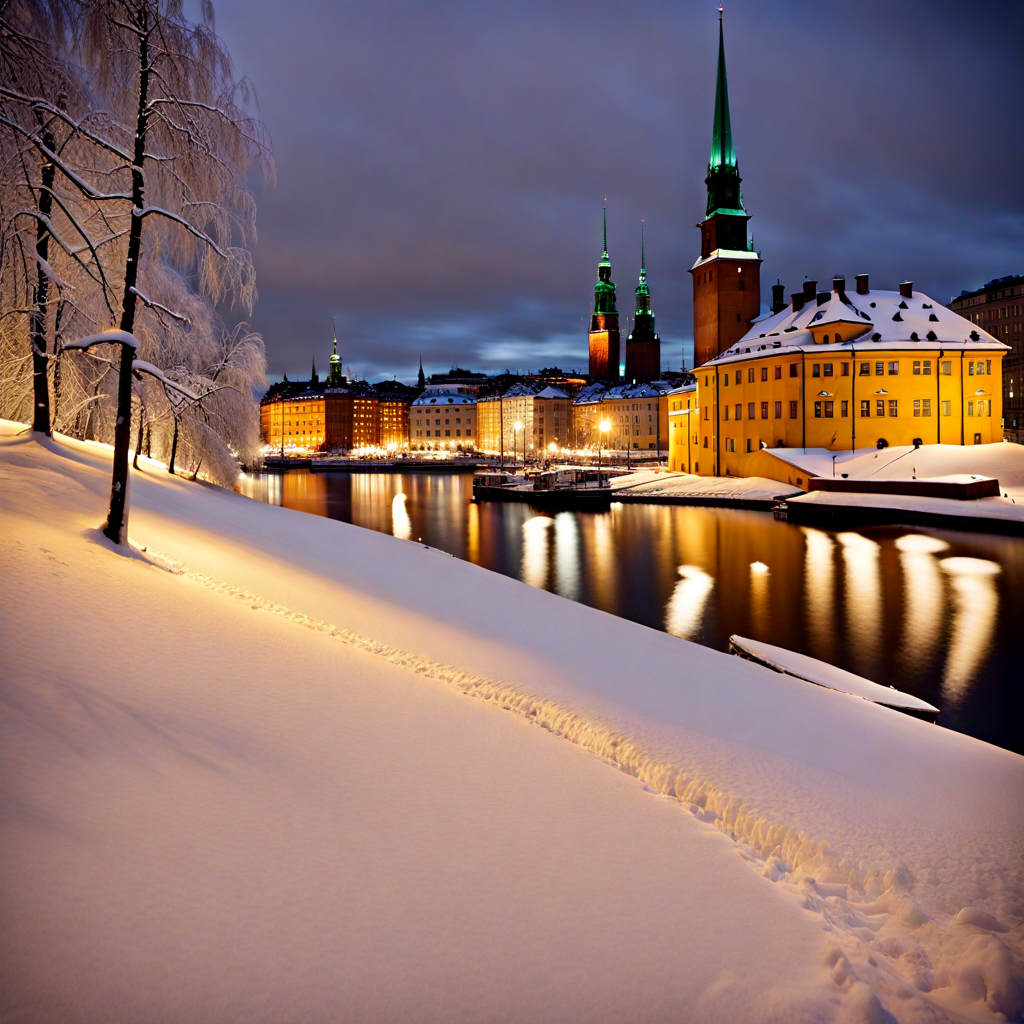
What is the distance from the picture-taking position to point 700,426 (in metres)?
75.8

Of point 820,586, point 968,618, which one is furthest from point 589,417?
point 968,618

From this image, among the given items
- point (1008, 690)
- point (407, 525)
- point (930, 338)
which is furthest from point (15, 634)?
point (930, 338)

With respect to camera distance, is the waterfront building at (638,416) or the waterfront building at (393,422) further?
the waterfront building at (393,422)

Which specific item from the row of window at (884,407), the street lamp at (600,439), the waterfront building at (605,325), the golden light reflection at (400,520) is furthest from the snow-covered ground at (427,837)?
the waterfront building at (605,325)

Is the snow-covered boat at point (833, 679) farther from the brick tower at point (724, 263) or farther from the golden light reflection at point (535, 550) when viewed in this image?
the brick tower at point (724, 263)

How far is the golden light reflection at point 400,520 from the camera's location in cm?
4869

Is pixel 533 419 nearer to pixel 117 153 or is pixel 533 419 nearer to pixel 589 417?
pixel 589 417

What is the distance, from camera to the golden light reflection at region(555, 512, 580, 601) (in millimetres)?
30781

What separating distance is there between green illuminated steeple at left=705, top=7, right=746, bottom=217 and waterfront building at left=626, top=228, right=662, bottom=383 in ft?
302

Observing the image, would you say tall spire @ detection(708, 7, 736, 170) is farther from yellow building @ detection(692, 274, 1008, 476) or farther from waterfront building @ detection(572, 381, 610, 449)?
waterfront building @ detection(572, 381, 610, 449)

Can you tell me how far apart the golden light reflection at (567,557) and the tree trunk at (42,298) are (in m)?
18.9

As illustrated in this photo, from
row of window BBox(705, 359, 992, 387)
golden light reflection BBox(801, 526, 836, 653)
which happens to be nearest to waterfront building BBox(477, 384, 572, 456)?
row of window BBox(705, 359, 992, 387)

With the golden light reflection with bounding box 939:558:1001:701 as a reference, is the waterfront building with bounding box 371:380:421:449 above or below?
Result: above

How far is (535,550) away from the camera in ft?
139
